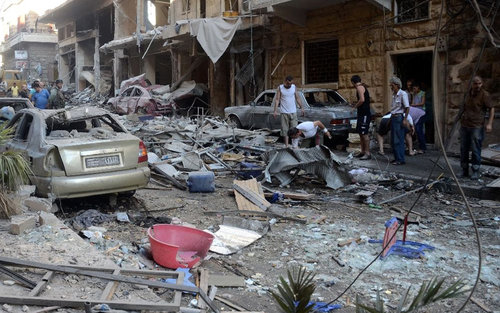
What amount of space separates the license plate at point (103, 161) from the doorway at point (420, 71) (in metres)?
9.60

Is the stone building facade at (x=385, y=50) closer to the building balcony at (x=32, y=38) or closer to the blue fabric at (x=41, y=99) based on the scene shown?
the blue fabric at (x=41, y=99)

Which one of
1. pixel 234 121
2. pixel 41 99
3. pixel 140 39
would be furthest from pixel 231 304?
pixel 140 39

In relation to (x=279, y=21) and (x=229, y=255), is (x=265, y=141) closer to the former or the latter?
(x=279, y=21)

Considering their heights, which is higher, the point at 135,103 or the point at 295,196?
the point at 135,103

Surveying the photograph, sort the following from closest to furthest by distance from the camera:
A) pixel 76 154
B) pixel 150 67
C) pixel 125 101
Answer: pixel 76 154 → pixel 125 101 → pixel 150 67

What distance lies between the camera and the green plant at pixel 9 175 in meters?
5.58

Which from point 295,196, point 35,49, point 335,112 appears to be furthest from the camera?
point 35,49

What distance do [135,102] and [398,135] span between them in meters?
13.1

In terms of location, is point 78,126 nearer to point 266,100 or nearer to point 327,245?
point 327,245

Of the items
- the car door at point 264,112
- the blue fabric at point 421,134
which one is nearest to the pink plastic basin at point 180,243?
the blue fabric at point 421,134

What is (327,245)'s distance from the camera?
5852mm

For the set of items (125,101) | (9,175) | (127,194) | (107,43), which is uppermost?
(107,43)

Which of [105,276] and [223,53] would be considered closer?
[105,276]

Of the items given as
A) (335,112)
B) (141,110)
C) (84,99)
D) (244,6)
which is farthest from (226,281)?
(84,99)
